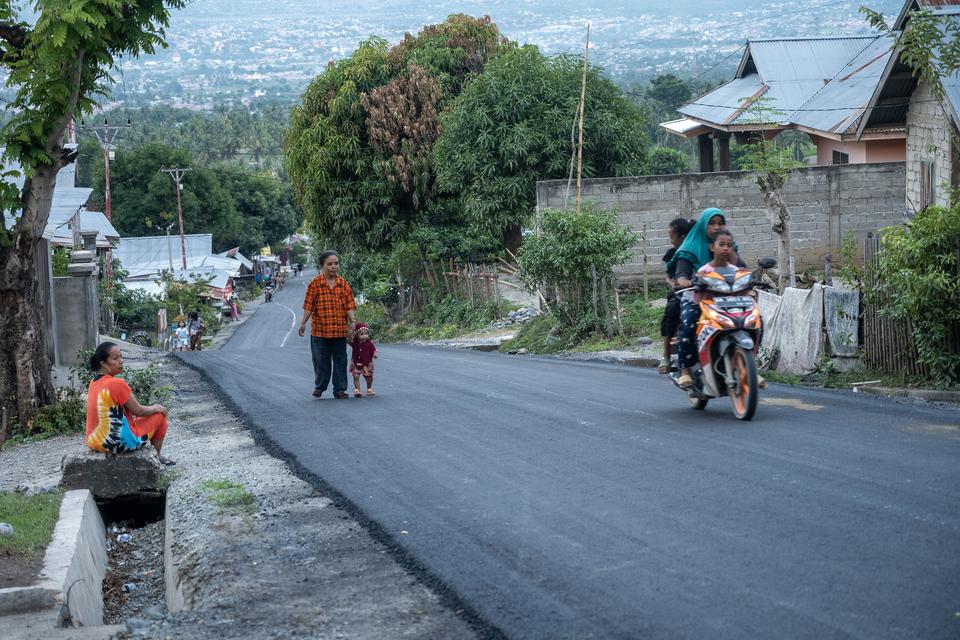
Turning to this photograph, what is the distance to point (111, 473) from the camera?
9289 millimetres

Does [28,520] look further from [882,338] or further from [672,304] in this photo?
[882,338]

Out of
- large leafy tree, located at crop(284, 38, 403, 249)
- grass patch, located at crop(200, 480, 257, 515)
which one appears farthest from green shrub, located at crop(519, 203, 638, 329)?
large leafy tree, located at crop(284, 38, 403, 249)

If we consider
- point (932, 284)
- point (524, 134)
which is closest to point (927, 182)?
point (932, 284)

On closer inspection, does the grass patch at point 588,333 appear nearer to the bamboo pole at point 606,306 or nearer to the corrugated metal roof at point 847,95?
the bamboo pole at point 606,306

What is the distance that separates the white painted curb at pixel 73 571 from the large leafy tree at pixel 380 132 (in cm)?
2638

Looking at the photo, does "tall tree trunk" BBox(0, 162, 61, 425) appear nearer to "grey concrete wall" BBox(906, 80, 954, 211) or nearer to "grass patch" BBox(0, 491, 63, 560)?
"grass patch" BBox(0, 491, 63, 560)

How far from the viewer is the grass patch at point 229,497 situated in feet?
25.3

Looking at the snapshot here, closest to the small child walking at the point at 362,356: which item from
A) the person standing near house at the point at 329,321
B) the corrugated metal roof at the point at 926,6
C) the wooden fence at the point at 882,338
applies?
the person standing near house at the point at 329,321

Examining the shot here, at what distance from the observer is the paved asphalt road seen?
4.85 meters

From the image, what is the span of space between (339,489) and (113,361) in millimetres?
2643

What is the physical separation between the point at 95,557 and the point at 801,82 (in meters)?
29.6

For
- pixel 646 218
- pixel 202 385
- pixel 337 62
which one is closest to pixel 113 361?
pixel 202 385

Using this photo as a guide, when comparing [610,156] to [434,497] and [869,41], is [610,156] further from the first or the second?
[434,497]

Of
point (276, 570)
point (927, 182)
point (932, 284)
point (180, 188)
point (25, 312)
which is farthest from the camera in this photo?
point (180, 188)
